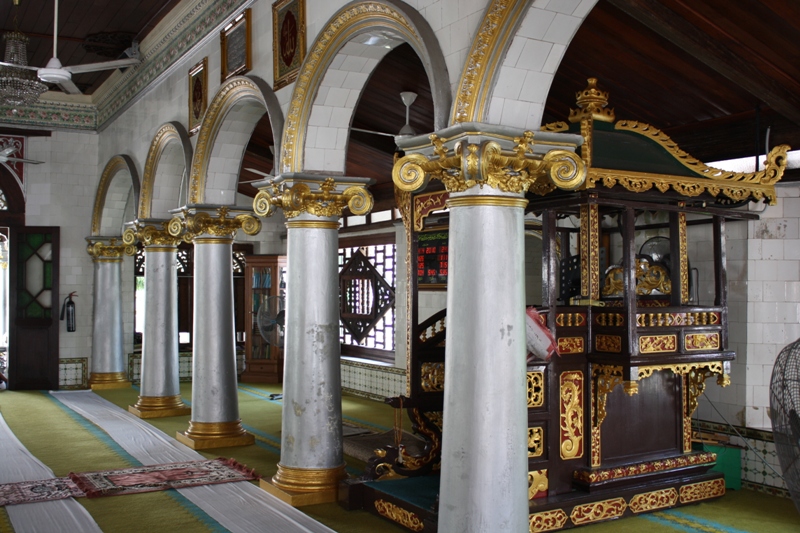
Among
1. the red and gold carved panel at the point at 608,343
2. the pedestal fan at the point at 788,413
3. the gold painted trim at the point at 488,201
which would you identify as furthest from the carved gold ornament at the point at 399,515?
the pedestal fan at the point at 788,413

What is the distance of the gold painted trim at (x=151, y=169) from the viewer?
34.4 feet

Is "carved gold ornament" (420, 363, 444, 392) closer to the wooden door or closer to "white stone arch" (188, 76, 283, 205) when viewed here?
"white stone arch" (188, 76, 283, 205)

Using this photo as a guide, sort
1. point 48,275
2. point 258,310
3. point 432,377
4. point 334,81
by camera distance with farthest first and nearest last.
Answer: point 258,310, point 48,275, point 334,81, point 432,377

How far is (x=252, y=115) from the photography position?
862 centimetres

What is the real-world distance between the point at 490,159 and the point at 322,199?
2528 mm

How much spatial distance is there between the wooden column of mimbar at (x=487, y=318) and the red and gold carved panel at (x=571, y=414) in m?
1.53

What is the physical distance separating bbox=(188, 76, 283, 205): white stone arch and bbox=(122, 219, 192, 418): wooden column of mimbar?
6.05 ft

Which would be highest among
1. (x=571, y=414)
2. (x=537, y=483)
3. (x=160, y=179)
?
(x=160, y=179)

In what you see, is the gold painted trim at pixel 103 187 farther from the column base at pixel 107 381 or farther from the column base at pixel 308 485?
the column base at pixel 308 485

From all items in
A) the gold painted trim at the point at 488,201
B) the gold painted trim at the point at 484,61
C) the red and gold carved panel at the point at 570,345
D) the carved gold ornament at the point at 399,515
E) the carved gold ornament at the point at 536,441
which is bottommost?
the carved gold ornament at the point at 399,515

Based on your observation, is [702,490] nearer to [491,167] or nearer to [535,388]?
[535,388]

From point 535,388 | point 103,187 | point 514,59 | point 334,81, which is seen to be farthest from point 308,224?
point 103,187

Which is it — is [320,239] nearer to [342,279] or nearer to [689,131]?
[689,131]

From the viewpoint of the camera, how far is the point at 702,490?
21.9 ft
